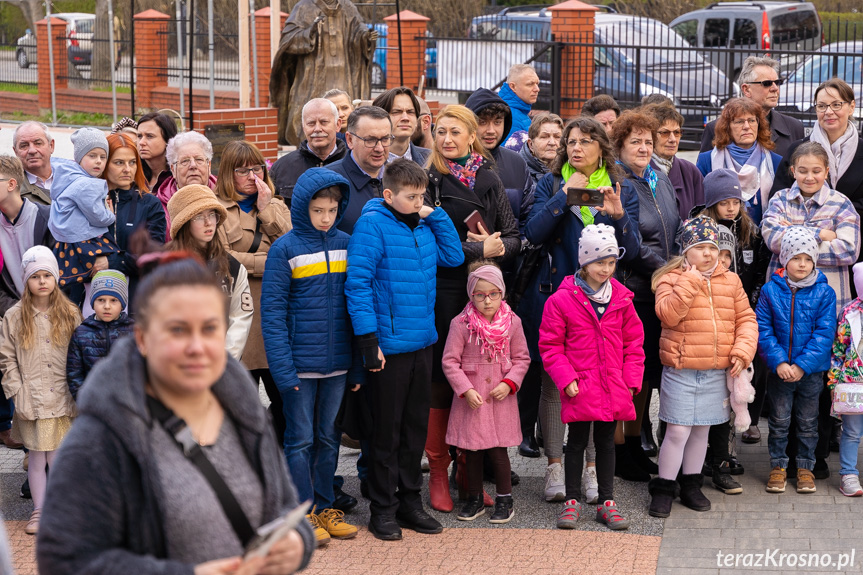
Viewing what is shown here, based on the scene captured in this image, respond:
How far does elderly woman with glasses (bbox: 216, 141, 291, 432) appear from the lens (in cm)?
548

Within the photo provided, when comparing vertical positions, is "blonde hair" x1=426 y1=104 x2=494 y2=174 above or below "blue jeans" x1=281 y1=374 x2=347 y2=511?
above

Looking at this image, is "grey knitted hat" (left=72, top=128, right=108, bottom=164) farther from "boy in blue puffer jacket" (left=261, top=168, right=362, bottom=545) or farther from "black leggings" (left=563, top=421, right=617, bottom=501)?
"black leggings" (left=563, top=421, right=617, bottom=501)

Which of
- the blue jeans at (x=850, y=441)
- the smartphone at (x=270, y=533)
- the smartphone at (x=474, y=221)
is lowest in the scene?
the blue jeans at (x=850, y=441)

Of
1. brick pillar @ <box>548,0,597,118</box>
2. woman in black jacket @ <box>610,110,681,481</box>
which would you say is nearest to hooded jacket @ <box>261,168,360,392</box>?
woman in black jacket @ <box>610,110,681,481</box>

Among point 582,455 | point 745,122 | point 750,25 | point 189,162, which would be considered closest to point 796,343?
point 582,455

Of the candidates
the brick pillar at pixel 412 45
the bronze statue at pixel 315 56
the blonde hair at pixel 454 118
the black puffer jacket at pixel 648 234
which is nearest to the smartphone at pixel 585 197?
the black puffer jacket at pixel 648 234

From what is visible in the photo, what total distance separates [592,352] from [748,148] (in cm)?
212

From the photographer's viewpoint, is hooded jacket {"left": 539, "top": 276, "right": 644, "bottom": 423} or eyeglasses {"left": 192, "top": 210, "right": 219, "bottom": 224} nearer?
eyeglasses {"left": 192, "top": 210, "right": 219, "bottom": 224}

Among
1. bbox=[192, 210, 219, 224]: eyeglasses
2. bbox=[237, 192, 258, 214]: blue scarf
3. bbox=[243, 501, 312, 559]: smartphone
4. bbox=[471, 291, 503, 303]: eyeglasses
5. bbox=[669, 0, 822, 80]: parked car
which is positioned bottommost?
bbox=[243, 501, 312, 559]: smartphone

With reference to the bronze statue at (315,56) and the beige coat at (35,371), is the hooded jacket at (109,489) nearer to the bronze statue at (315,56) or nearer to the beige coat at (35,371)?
the beige coat at (35,371)

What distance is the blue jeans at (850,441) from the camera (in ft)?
18.8

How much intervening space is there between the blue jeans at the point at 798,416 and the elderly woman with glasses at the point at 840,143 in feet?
4.67

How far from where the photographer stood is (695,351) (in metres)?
5.51

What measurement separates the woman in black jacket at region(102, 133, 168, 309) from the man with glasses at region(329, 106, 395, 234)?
969mm
